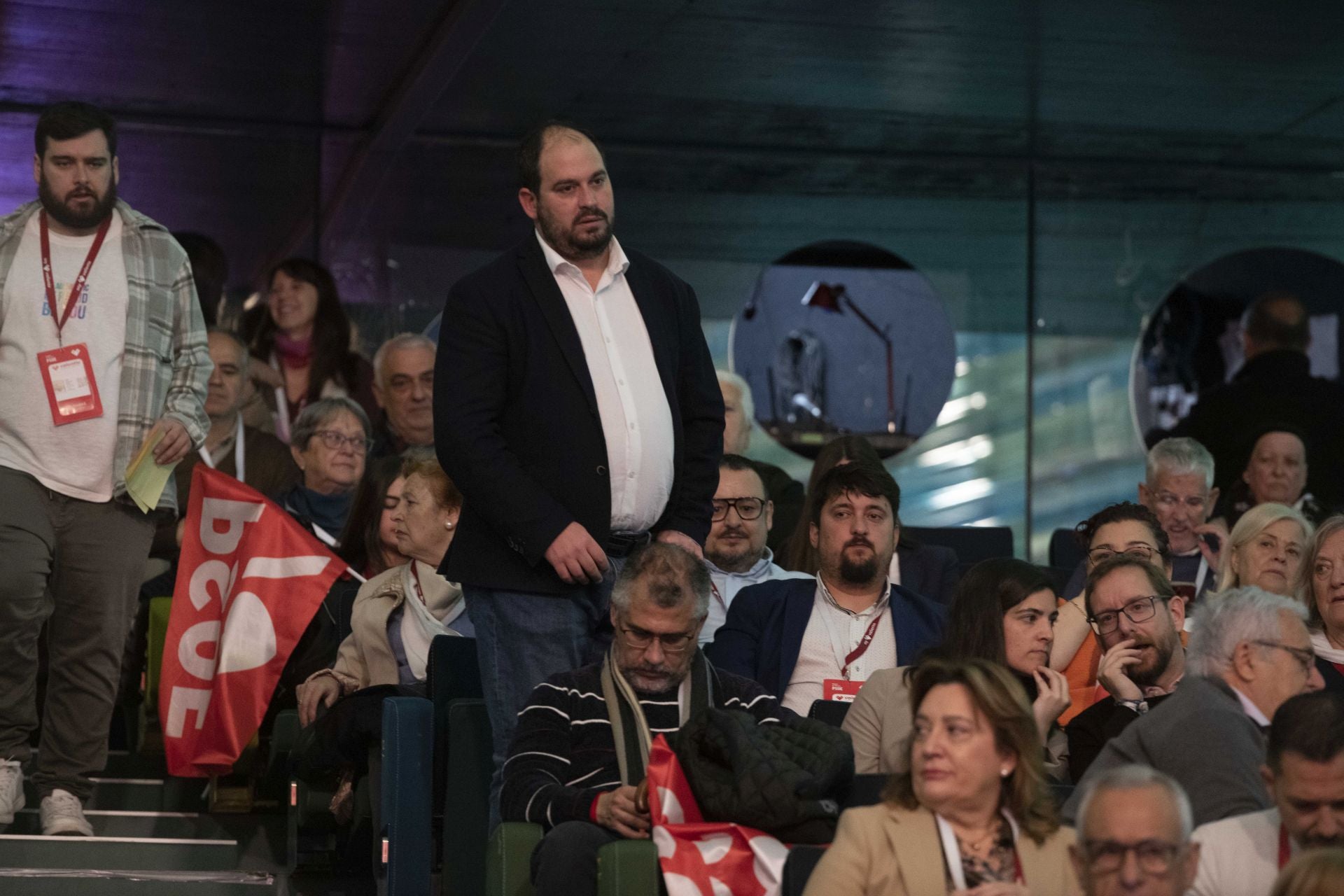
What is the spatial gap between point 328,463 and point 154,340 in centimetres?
137

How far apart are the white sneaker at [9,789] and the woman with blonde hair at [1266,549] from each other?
3.34 meters

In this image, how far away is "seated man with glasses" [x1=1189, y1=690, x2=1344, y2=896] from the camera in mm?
3252

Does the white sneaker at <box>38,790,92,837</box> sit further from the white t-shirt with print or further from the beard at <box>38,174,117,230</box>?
the beard at <box>38,174,117,230</box>

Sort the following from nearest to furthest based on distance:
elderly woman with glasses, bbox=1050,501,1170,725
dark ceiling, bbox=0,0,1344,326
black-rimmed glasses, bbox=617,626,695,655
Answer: black-rimmed glasses, bbox=617,626,695,655 < elderly woman with glasses, bbox=1050,501,1170,725 < dark ceiling, bbox=0,0,1344,326

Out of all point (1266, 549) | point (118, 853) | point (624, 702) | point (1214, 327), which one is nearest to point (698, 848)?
point (624, 702)

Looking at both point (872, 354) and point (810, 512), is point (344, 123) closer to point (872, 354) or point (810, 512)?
point (872, 354)

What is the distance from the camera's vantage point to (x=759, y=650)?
5.11 meters

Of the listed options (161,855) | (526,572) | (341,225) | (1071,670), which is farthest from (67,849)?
(341,225)

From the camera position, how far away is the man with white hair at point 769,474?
699cm

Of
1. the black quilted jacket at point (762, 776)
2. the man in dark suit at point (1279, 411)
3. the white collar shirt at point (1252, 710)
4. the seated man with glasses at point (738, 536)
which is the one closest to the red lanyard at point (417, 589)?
the seated man with glasses at point (738, 536)

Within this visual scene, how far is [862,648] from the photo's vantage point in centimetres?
511

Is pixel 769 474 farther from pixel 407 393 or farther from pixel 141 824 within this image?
pixel 141 824

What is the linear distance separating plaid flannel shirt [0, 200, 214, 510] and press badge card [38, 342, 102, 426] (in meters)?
0.09

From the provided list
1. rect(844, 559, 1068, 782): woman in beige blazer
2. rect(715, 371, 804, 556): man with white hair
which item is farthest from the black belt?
rect(715, 371, 804, 556): man with white hair
